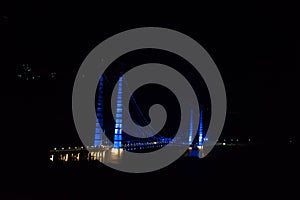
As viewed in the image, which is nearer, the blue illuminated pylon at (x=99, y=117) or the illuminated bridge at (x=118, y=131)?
the blue illuminated pylon at (x=99, y=117)

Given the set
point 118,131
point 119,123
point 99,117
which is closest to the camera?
point 99,117

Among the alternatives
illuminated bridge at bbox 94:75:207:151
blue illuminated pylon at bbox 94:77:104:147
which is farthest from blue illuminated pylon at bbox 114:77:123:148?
blue illuminated pylon at bbox 94:77:104:147

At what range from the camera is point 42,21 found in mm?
6195

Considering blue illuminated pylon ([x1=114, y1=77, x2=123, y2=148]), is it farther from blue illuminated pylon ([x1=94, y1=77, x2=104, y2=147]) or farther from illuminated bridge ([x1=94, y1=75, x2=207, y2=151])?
blue illuminated pylon ([x1=94, y1=77, x2=104, y2=147])

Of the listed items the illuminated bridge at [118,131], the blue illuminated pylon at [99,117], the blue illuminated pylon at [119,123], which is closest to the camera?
the blue illuminated pylon at [99,117]

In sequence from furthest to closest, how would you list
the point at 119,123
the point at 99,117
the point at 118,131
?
the point at 119,123, the point at 118,131, the point at 99,117

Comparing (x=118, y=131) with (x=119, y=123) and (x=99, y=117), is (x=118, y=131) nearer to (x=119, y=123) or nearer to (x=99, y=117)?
(x=119, y=123)

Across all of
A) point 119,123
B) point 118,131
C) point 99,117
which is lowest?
point 118,131

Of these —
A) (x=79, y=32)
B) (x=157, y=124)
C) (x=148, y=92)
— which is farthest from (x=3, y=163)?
(x=157, y=124)

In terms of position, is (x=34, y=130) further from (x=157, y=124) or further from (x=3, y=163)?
(x=157, y=124)

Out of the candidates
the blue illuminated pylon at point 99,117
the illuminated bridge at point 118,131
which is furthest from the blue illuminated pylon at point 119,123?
the blue illuminated pylon at point 99,117

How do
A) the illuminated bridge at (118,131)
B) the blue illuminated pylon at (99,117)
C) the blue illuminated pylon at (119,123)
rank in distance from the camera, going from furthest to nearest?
the blue illuminated pylon at (119,123) < the illuminated bridge at (118,131) < the blue illuminated pylon at (99,117)

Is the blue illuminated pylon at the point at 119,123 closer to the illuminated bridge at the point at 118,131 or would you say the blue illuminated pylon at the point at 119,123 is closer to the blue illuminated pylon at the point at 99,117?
the illuminated bridge at the point at 118,131

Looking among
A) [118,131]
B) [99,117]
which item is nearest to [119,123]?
[118,131]
